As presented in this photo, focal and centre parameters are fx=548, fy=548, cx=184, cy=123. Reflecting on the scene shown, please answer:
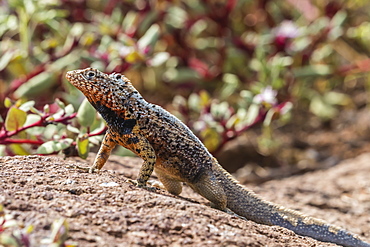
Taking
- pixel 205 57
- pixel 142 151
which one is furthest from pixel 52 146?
pixel 205 57

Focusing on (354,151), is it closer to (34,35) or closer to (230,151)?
(230,151)

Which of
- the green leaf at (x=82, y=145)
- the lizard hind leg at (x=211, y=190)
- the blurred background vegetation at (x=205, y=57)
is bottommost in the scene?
the green leaf at (x=82, y=145)

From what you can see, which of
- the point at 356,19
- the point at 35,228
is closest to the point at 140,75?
the point at 356,19

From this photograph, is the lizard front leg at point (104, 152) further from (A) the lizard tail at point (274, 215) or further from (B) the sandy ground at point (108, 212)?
(A) the lizard tail at point (274, 215)

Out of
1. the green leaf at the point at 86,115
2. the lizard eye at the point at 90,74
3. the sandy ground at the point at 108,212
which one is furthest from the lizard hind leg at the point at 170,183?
the lizard eye at the point at 90,74

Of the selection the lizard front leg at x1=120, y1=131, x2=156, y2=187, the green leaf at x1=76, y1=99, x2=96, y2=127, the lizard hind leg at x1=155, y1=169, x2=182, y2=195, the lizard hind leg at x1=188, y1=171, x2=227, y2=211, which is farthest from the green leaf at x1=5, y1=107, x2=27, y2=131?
the lizard hind leg at x1=188, y1=171, x2=227, y2=211

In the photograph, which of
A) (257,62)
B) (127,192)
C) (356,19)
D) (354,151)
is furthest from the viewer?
(356,19)

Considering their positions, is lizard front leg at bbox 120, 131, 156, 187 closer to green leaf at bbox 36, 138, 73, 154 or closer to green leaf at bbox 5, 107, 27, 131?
green leaf at bbox 36, 138, 73, 154
